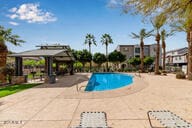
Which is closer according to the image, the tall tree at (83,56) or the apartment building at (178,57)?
the tall tree at (83,56)

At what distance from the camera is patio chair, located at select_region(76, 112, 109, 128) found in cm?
495

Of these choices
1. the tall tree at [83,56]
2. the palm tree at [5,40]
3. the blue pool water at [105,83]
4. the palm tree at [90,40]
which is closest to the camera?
the blue pool water at [105,83]

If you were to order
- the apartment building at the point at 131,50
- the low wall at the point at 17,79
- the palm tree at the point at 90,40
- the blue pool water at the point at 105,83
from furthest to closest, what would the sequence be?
the apartment building at the point at 131,50, the palm tree at the point at 90,40, the low wall at the point at 17,79, the blue pool water at the point at 105,83

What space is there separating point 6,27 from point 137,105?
20.2m

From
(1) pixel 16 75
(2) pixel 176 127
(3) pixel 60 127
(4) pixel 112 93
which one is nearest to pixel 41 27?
(1) pixel 16 75

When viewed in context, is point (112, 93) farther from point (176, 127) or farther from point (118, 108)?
point (176, 127)

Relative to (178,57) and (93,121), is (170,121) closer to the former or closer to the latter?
(93,121)

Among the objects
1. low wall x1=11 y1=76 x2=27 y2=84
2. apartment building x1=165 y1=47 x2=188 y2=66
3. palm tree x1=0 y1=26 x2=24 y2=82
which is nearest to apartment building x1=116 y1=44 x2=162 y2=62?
apartment building x1=165 y1=47 x2=188 y2=66

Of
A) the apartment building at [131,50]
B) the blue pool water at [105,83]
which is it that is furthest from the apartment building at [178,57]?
the blue pool water at [105,83]

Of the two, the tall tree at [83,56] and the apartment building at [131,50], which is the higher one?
the apartment building at [131,50]

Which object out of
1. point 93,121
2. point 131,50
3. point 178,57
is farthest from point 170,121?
point 131,50

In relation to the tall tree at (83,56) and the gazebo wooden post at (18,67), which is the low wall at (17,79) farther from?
the tall tree at (83,56)

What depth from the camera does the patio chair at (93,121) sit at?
4.95m

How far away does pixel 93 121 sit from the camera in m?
5.26
